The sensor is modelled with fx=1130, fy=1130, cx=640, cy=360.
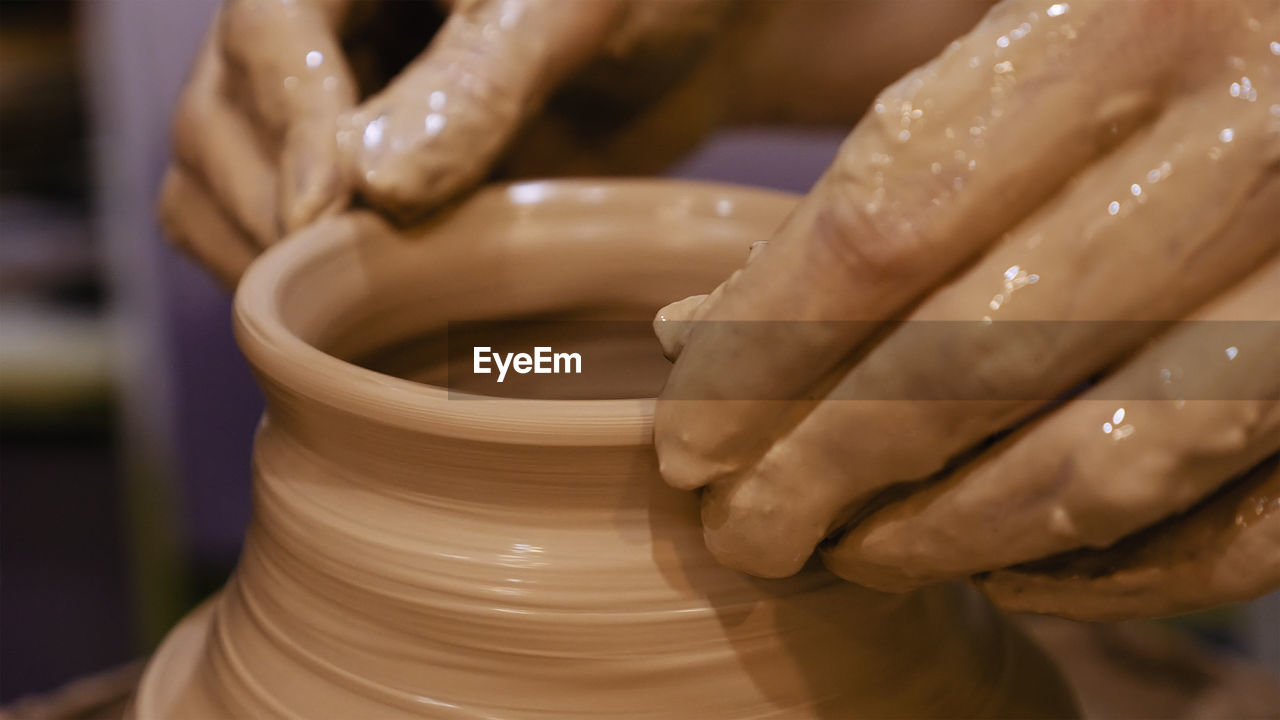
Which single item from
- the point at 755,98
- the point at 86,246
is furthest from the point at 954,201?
the point at 86,246

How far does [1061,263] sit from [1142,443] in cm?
8

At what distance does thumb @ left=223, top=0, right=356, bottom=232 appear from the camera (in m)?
0.85

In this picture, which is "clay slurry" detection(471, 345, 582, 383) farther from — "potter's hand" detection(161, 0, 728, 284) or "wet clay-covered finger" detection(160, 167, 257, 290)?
"wet clay-covered finger" detection(160, 167, 257, 290)

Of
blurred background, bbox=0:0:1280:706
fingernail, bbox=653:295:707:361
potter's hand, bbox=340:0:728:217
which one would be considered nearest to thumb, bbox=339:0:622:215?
potter's hand, bbox=340:0:728:217

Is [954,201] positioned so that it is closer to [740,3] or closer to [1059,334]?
[1059,334]

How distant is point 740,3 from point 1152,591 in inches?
29.4

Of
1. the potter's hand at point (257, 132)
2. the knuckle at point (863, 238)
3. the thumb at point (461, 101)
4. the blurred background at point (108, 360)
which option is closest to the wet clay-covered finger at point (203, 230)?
the potter's hand at point (257, 132)

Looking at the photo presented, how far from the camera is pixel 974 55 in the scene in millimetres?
444

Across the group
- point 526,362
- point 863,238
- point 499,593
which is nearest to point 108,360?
point 526,362

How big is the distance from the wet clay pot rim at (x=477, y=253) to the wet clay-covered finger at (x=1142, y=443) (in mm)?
168

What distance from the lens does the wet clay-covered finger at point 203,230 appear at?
1030mm

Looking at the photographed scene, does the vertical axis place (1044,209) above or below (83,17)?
above

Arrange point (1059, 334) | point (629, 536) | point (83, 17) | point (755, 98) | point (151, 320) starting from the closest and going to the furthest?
point (1059, 334) → point (629, 536) → point (755, 98) → point (83, 17) → point (151, 320)

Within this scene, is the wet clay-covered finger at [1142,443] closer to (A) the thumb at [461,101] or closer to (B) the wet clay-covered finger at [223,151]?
(A) the thumb at [461,101]
